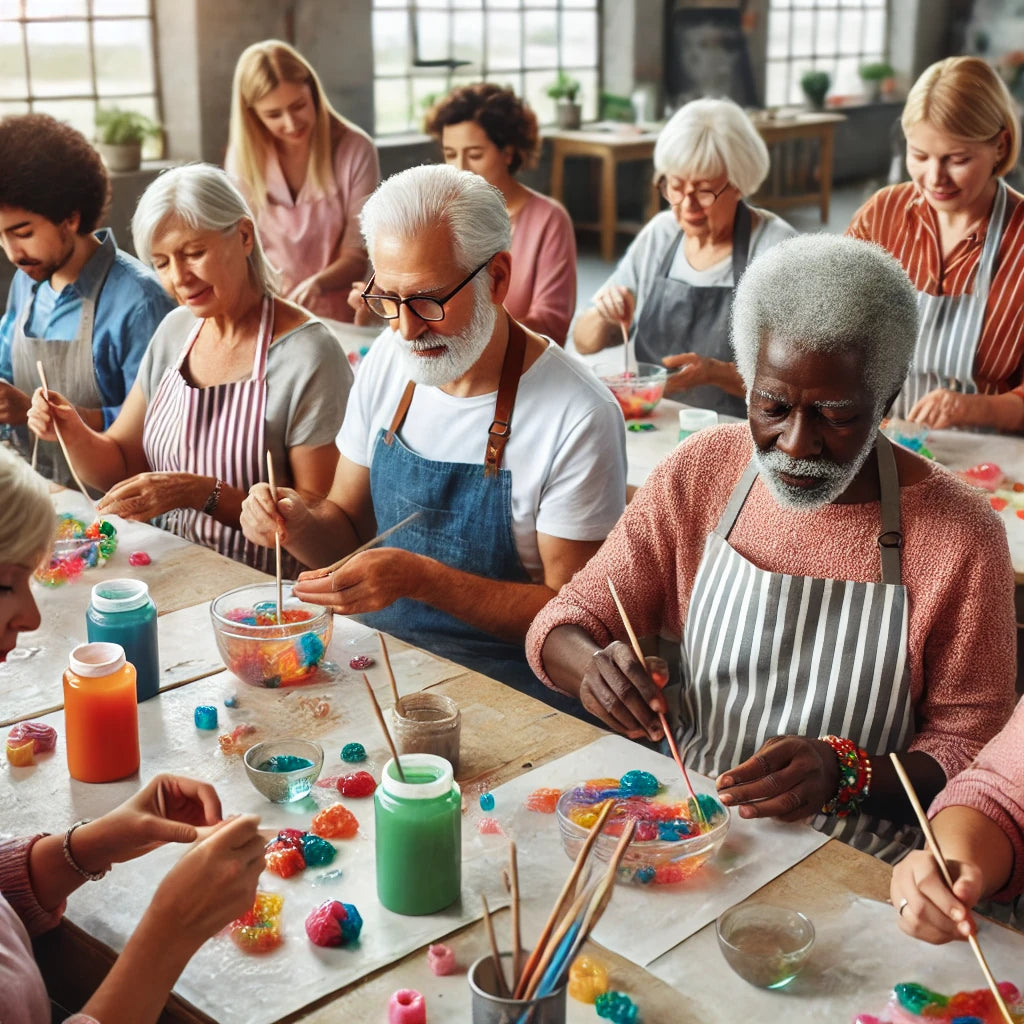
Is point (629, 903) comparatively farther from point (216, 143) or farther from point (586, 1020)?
point (216, 143)

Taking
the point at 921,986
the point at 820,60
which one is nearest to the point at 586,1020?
the point at 921,986

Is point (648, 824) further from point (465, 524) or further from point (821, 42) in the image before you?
point (821, 42)

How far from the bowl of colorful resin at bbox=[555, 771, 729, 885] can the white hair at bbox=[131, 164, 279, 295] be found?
1.83 m

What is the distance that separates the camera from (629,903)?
1.66 meters

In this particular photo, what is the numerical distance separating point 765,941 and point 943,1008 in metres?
0.21

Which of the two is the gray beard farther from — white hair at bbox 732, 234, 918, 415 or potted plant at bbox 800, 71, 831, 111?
potted plant at bbox 800, 71, 831, 111

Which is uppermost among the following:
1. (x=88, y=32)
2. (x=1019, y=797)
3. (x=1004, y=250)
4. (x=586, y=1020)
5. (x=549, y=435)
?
(x=88, y=32)

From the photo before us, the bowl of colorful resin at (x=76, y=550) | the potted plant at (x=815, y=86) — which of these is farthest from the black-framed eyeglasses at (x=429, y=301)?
the potted plant at (x=815, y=86)

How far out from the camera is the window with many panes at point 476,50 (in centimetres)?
908

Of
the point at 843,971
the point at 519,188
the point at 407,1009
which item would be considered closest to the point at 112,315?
the point at 519,188

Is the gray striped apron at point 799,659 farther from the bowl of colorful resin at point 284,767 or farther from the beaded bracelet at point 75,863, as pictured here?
the beaded bracelet at point 75,863

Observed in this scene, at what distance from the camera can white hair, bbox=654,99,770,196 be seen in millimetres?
4133

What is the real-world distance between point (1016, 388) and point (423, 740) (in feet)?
8.29

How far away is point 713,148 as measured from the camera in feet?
13.5
